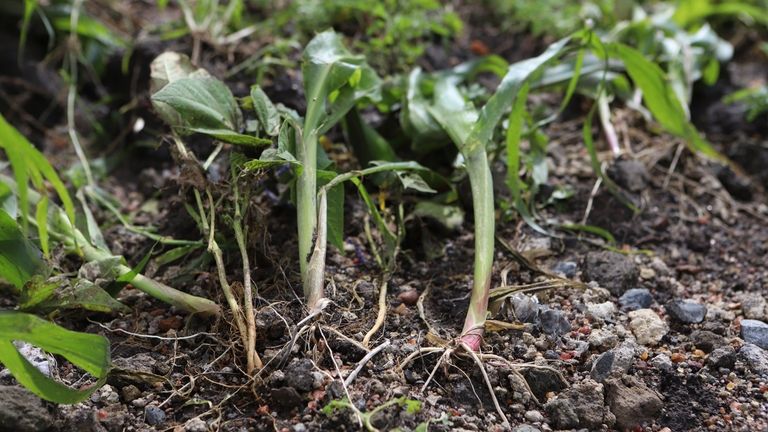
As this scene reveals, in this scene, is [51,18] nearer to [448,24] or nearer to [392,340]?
[448,24]

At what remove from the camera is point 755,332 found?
5.11 feet

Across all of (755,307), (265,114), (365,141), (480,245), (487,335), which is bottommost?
(755,307)

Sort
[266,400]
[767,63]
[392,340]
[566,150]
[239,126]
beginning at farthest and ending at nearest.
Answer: [767,63] < [566,150] < [239,126] < [392,340] < [266,400]

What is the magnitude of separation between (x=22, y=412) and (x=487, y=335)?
831 millimetres

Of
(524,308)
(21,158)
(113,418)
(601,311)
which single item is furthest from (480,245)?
(21,158)

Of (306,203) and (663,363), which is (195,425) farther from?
(663,363)

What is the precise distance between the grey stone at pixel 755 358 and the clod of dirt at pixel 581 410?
334 millimetres

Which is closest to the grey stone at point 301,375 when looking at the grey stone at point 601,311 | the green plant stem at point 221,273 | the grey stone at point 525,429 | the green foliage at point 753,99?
the green plant stem at point 221,273

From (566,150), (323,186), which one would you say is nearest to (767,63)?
(566,150)

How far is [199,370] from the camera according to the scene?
55.3 inches

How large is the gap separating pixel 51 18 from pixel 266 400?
1.80 meters

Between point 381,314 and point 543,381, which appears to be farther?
point 381,314

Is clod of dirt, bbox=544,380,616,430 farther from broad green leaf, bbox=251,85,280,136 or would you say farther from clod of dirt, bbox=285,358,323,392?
broad green leaf, bbox=251,85,280,136

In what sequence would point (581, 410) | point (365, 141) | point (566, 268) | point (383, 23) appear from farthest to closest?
1. point (383, 23)
2. point (365, 141)
3. point (566, 268)
4. point (581, 410)
